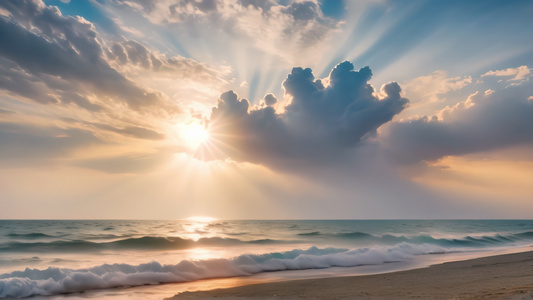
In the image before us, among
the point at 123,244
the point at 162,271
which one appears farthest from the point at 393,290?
the point at 123,244

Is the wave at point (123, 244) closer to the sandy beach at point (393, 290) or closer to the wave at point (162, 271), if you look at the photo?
the wave at point (162, 271)

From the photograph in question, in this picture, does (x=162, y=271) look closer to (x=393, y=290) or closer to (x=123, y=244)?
(x=393, y=290)

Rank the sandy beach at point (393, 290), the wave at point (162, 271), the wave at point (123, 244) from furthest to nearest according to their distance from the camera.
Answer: the wave at point (123, 244)
the wave at point (162, 271)
the sandy beach at point (393, 290)


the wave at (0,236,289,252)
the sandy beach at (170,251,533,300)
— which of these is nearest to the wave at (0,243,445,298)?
the sandy beach at (170,251,533,300)

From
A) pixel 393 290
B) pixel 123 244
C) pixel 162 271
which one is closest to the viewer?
pixel 393 290

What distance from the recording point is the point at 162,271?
17531 mm

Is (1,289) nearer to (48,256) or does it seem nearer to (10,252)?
(48,256)

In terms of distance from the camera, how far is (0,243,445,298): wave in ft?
44.4

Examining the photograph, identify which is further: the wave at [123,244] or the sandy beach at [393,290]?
the wave at [123,244]

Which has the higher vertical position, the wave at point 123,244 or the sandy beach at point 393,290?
the wave at point 123,244

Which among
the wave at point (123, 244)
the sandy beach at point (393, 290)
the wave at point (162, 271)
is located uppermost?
the wave at point (123, 244)

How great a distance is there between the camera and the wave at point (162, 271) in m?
13.5

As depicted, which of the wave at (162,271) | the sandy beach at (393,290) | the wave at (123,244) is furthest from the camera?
the wave at (123,244)

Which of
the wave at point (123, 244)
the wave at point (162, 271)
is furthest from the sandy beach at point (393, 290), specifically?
the wave at point (123, 244)
